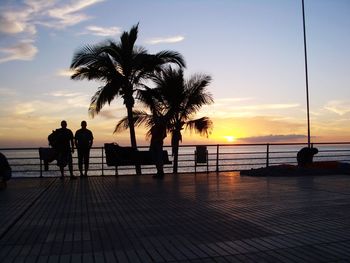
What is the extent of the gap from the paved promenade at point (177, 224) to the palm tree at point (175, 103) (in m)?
8.73

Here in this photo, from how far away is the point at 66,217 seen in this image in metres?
7.13

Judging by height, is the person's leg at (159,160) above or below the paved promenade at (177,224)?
above

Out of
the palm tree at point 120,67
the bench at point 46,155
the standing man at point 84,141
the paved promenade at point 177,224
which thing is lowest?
the paved promenade at point 177,224

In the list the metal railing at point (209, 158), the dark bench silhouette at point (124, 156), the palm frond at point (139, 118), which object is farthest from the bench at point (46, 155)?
the palm frond at point (139, 118)

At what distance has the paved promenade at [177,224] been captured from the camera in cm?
486

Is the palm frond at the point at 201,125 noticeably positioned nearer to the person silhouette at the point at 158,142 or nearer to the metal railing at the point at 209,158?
the metal railing at the point at 209,158

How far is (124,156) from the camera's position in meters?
15.3

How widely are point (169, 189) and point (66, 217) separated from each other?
4167 millimetres

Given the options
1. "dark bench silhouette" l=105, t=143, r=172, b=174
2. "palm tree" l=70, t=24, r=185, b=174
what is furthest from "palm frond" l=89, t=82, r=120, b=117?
"dark bench silhouette" l=105, t=143, r=172, b=174

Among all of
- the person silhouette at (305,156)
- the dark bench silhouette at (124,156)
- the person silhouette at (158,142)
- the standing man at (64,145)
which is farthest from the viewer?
the person silhouette at (305,156)

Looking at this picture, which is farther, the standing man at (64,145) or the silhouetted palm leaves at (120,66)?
the silhouetted palm leaves at (120,66)

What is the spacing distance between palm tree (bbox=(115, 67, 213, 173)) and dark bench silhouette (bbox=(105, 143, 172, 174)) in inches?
139

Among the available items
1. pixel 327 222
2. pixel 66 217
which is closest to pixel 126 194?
pixel 66 217

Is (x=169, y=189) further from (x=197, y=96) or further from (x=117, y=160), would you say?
(x=197, y=96)
